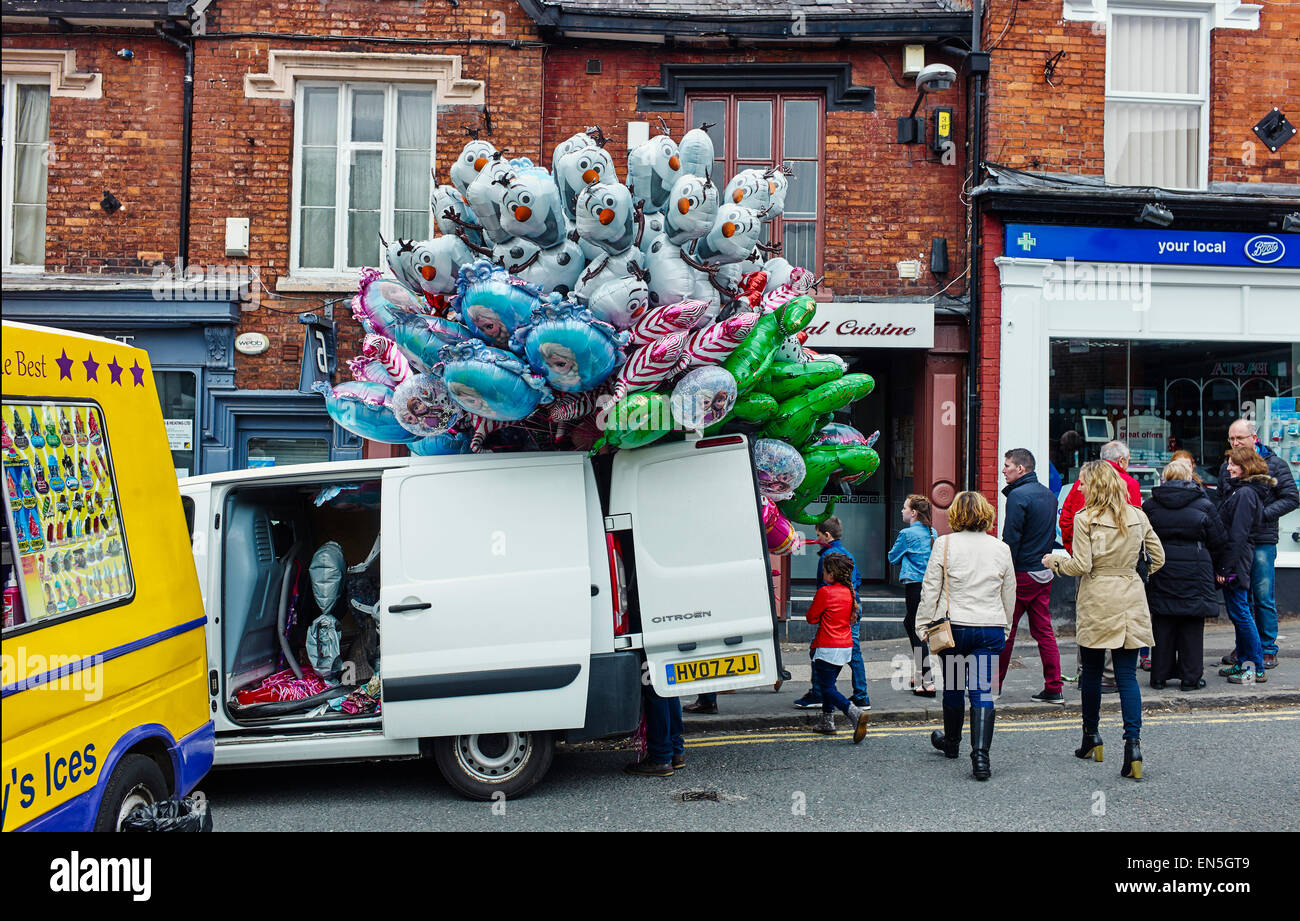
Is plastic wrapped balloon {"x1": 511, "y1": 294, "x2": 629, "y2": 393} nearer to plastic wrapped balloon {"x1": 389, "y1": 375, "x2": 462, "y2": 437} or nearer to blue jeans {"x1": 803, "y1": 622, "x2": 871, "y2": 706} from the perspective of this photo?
plastic wrapped balloon {"x1": 389, "y1": 375, "x2": 462, "y2": 437}

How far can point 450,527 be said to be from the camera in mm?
5809

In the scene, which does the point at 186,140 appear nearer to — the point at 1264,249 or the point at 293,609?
the point at 293,609

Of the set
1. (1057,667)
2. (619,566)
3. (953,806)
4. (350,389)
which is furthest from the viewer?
(1057,667)

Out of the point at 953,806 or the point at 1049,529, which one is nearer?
the point at 953,806

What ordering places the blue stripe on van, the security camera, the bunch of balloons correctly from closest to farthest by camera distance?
the blue stripe on van → the bunch of balloons → the security camera

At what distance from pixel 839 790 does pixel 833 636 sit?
1334 mm

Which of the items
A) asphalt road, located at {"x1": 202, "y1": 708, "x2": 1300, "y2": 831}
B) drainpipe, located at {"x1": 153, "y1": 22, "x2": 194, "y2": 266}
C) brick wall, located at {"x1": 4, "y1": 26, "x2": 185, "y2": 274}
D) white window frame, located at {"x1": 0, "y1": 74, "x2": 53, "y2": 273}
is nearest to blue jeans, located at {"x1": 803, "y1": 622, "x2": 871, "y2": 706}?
asphalt road, located at {"x1": 202, "y1": 708, "x2": 1300, "y2": 831}

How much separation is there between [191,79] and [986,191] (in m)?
8.56

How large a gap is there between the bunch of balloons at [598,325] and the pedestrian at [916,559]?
6.56 ft

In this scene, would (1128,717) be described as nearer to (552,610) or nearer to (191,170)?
(552,610)

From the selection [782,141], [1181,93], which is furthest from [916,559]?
[1181,93]

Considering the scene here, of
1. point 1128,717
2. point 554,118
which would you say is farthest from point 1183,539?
point 554,118

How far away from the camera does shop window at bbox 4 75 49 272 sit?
1167cm

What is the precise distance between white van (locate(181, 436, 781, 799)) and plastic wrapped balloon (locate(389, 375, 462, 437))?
0.90ft
